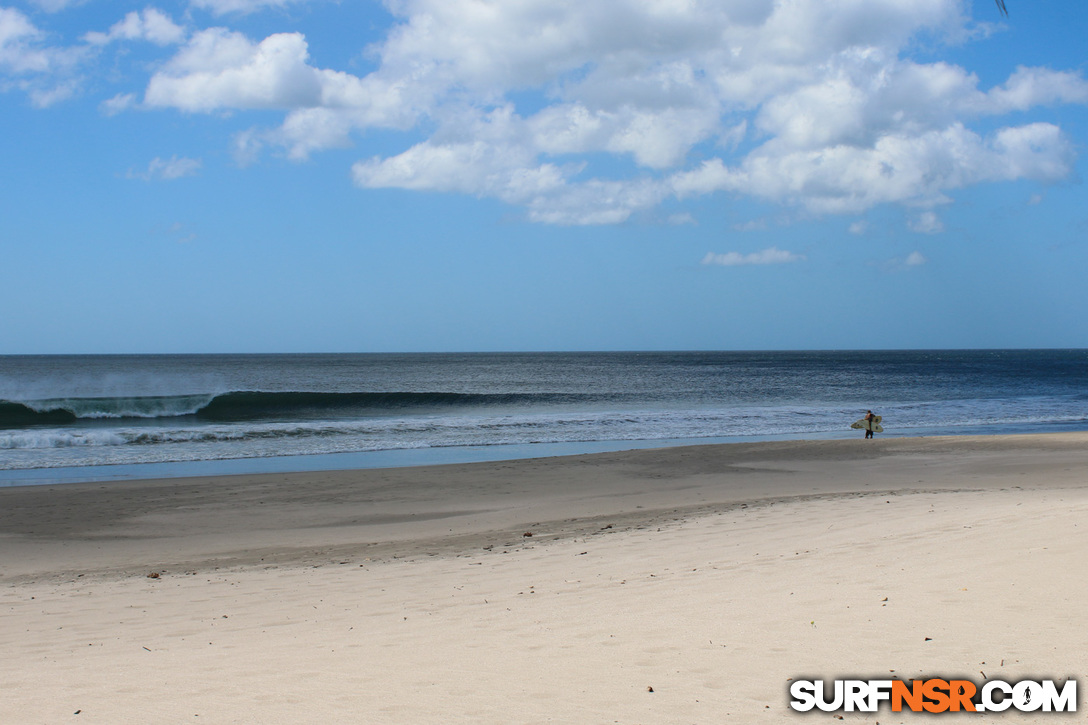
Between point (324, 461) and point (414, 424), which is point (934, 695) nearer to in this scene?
point (324, 461)

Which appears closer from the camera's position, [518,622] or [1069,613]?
[1069,613]

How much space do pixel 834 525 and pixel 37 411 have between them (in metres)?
35.3

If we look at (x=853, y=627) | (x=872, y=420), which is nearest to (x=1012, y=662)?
(x=853, y=627)

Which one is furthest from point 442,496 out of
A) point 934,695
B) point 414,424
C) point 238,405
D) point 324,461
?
point 238,405

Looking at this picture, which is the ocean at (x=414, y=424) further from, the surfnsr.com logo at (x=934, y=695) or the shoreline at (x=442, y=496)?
the surfnsr.com logo at (x=934, y=695)

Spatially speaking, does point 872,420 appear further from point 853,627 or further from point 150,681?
point 150,681

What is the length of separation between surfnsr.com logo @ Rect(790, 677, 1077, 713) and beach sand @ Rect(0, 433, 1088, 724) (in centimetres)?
10

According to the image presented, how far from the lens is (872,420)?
23.2 metres

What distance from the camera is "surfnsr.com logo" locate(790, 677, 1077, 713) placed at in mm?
3723

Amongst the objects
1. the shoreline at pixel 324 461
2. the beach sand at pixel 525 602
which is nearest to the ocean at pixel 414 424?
the shoreline at pixel 324 461

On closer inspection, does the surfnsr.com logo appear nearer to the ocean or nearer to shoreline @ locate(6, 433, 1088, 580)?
shoreline @ locate(6, 433, 1088, 580)

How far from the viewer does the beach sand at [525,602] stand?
414cm

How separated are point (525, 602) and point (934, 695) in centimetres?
331

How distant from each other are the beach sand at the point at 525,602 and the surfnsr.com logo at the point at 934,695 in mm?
96
